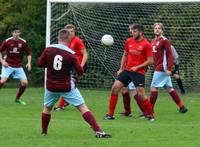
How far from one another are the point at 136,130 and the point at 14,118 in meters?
3.39

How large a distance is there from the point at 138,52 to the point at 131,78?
1.88 feet

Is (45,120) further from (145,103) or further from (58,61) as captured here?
(145,103)

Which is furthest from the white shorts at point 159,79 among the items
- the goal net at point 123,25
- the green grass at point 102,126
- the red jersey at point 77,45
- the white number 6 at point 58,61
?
the goal net at point 123,25

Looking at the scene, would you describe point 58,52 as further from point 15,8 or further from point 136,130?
point 15,8

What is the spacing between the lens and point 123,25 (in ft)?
81.4

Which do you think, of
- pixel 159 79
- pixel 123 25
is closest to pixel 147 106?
pixel 159 79

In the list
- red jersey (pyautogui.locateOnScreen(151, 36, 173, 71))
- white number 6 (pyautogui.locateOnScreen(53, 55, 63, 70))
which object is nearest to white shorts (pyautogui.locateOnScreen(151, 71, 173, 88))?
red jersey (pyautogui.locateOnScreen(151, 36, 173, 71))

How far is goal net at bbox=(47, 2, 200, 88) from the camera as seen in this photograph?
2375 centimetres

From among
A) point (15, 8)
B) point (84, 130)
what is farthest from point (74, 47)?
point (15, 8)

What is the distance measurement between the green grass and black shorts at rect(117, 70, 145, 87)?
Answer: 2.66ft

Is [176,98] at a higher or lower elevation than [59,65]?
lower

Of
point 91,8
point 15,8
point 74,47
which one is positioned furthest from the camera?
point 15,8

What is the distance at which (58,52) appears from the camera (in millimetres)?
11336

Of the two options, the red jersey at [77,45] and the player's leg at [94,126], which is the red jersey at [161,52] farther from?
the player's leg at [94,126]
